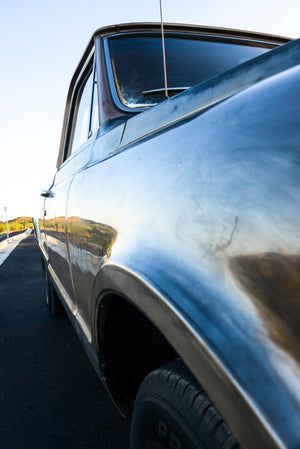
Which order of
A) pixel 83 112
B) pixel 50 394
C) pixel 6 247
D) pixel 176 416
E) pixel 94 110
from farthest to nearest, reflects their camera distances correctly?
pixel 6 247, pixel 83 112, pixel 50 394, pixel 94 110, pixel 176 416

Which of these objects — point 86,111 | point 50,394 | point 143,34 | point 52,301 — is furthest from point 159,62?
point 52,301

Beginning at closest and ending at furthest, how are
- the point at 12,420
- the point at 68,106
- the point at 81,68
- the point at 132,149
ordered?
the point at 132,149, the point at 12,420, the point at 81,68, the point at 68,106

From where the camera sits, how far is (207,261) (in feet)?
1.98

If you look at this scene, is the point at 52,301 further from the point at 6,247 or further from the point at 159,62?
the point at 6,247

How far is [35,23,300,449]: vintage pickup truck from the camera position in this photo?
49 cm

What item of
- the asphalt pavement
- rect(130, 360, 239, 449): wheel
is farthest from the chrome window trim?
the asphalt pavement

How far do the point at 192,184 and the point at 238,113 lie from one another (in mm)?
163

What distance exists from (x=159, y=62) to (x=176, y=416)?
1.67m

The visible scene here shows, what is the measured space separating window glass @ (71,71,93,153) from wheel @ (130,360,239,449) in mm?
1573

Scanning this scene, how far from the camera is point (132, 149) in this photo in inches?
42.3

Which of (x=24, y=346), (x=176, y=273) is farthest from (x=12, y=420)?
(x=176, y=273)

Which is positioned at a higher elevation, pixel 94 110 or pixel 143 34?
pixel 143 34

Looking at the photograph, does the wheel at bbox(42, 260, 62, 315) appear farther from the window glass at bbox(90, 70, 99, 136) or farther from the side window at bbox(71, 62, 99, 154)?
the window glass at bbox(90, 70, 99, 136)

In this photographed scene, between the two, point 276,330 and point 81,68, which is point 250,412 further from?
point 81,68
